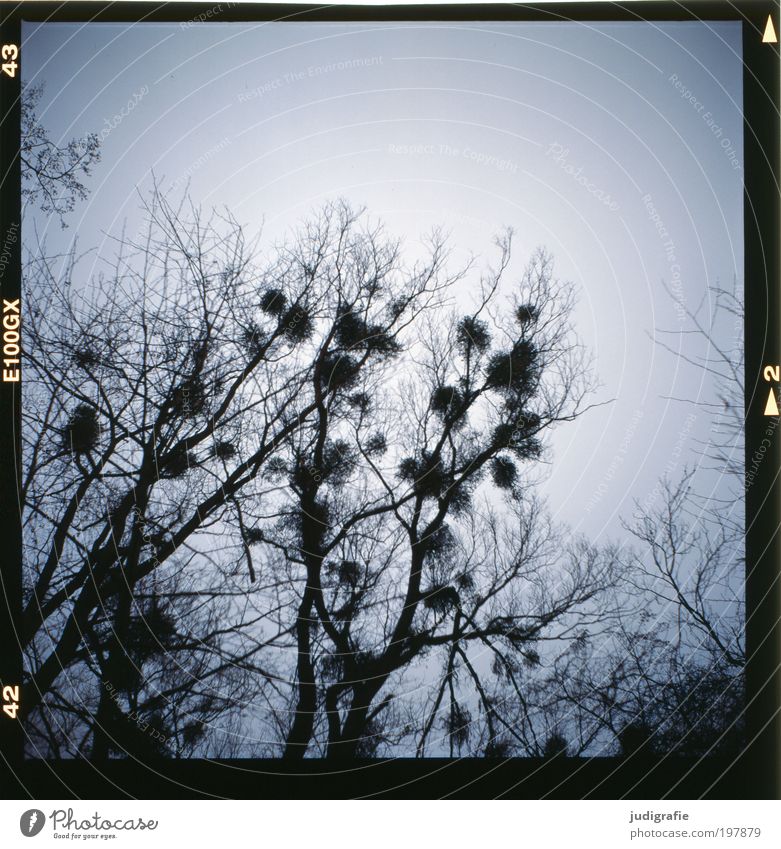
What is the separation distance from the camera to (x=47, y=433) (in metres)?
2.12

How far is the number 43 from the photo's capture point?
2131 mm

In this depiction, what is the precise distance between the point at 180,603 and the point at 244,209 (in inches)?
53.0

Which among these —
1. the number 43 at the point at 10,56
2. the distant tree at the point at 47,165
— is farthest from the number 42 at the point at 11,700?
the number 43 at the point at 10,56
